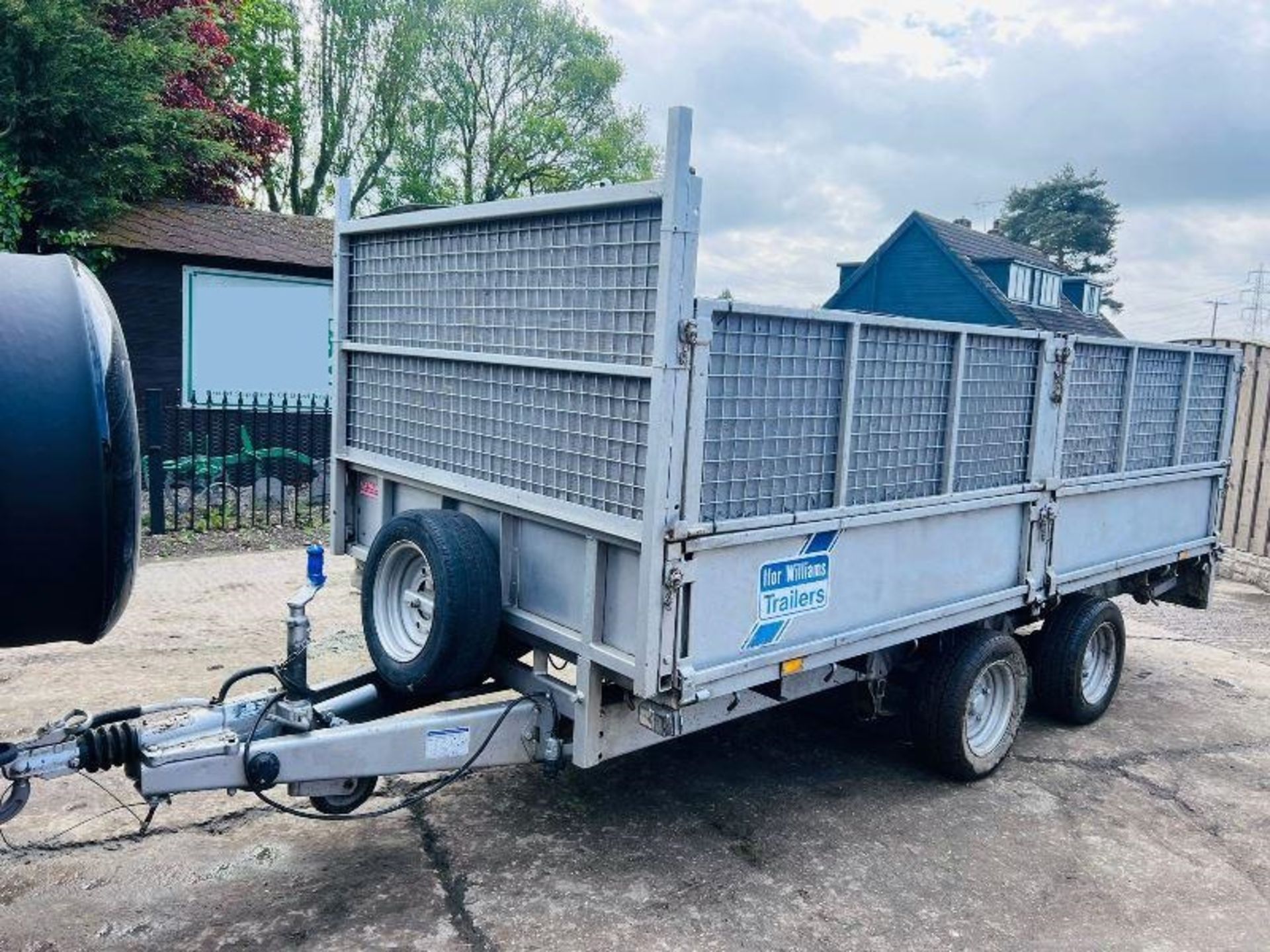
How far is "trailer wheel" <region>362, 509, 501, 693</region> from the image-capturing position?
3.68 meters

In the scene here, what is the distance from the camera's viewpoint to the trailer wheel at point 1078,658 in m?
5.60

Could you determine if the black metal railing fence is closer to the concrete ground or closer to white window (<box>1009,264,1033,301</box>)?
the concrete ground

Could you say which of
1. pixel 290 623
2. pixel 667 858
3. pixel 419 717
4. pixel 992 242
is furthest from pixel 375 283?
pixel 992 242

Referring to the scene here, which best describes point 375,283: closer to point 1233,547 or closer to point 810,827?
point 810,827

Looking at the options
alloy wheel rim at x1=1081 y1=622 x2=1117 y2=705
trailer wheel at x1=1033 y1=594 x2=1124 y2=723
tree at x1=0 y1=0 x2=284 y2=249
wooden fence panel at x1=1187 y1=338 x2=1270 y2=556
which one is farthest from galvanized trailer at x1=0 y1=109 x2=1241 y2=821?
Answer: tree at x1=0 y1=0 x2=284 y2=249

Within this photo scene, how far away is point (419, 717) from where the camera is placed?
3533mm

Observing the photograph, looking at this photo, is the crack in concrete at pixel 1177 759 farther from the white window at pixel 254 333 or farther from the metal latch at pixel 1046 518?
the white window at pixel 254 333

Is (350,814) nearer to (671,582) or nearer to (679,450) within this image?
(671,582)

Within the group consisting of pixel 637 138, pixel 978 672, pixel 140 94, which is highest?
pixel 637 138

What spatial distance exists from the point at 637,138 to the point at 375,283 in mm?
27312

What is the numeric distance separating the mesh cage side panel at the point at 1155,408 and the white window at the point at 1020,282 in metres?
18.5

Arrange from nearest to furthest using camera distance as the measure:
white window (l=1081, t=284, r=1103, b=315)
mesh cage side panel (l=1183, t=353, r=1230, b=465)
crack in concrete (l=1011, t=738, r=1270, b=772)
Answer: crack in concrete (l=1011, t=738, r=1270, b=772)
mesh cage side panel (l=1183, t=353, r=1230, b=465)
white window (l=1081, t=284, r=1103, b=315)

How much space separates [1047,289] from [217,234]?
19.2 meters

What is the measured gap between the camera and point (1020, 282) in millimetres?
23672
